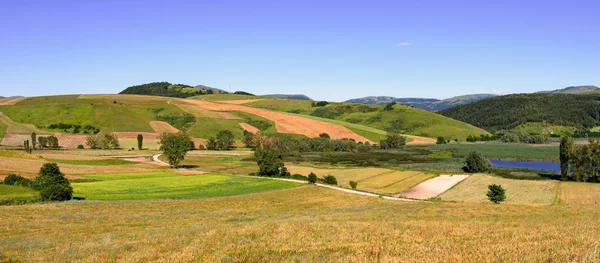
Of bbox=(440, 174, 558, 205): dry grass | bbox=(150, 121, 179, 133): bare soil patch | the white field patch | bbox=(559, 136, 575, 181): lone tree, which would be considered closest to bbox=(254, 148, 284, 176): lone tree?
the white field patch

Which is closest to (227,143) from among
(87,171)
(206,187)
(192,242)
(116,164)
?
(116,164)

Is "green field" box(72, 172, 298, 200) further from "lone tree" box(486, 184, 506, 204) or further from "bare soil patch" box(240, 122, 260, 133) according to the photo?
"bare soil patch" box(240, 122, 260, 133)

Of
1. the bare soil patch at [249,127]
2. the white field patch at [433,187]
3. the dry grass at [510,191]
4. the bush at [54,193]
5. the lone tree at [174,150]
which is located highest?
the bare soil patch at [249,127]

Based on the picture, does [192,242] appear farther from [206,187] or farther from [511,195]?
[511,195]

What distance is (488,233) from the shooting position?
772 inches

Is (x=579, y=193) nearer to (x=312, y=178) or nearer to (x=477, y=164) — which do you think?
(x=477, y=164)

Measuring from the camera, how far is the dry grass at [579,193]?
67.4m

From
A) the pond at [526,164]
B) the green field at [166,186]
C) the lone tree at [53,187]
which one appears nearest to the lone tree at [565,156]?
the pond at [526,164]

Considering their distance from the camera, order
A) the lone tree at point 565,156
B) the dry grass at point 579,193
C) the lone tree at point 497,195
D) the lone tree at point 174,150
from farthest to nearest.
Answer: the lone tree at point 174,150 < the lone tree at point 565,156 < the dry grass at point 579,193 < the lone tree at point 497,195

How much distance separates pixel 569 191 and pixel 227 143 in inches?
4401

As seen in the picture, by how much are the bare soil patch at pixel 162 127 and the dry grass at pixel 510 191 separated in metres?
120

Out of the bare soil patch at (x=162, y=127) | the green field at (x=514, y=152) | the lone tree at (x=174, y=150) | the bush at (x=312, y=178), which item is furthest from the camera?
the bare soil patch at (x=162, y=127)

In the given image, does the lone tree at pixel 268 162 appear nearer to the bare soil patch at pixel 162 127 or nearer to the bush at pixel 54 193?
the bush at pixel 54 193

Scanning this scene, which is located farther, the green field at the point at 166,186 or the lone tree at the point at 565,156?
the lone tree at the point at 565,156
